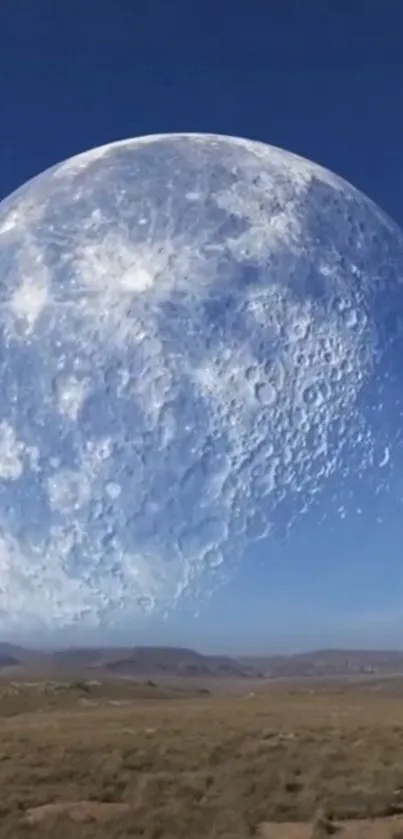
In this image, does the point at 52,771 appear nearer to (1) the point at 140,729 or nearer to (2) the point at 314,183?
(1) the point at 140,729

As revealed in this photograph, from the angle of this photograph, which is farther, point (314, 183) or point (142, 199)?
point (314, 183)

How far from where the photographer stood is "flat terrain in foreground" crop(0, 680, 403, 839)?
1628cm

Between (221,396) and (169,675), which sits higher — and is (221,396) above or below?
above

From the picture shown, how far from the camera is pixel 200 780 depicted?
19.3m

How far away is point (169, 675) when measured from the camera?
335ft

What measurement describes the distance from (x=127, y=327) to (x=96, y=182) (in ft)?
21.0

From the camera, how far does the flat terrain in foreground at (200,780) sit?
1628cm

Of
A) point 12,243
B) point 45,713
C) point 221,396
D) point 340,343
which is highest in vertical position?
point 12,243

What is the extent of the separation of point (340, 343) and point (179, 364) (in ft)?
16.7

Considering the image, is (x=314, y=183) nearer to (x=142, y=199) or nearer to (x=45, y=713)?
(x=142, y=199)

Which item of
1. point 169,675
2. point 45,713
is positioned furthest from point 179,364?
point 169,675

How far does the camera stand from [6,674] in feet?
307

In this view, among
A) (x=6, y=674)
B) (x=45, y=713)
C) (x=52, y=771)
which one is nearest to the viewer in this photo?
(x=52, y=771)

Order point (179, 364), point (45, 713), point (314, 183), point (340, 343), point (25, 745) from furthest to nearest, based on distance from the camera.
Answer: point (45, 713) < point (314, 183) < point (340, 343) < point (179, 364) < point (25, 745)
